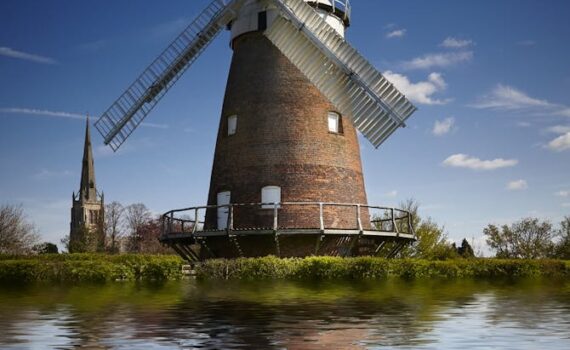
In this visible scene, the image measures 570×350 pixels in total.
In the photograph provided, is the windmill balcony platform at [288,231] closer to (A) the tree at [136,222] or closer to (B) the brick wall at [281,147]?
(B) the brick wall at [281,147]

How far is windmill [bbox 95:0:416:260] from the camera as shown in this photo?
840 inches

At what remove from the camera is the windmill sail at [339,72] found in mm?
21219

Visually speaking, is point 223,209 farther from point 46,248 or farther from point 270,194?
point 46,248

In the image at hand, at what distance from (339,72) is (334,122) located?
1924 mm

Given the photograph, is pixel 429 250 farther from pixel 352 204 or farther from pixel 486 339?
pixel 486 339

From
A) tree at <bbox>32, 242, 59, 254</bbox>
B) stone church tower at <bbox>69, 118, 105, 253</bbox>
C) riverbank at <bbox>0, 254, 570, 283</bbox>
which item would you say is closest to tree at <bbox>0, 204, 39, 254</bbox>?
tree at <bbox>32, 242, 59, 254</bbox>

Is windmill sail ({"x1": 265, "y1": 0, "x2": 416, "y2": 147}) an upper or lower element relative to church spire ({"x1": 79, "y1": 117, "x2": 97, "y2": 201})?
lower

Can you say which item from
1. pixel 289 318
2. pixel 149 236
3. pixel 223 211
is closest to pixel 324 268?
pixel 223 211

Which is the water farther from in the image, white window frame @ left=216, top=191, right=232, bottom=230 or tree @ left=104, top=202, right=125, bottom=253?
tree @ left=104, top=202, right=125, bottom=253

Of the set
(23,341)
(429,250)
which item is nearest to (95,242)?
(429,250)

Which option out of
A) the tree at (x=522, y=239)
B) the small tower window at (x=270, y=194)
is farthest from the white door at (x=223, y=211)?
the tree at (x=522, y=239)

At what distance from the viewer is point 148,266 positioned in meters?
21.5

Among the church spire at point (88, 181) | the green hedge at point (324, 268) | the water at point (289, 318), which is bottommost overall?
the water at point (289, 318)

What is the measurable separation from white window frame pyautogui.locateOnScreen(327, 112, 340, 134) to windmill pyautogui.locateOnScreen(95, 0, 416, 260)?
4 centimetres
